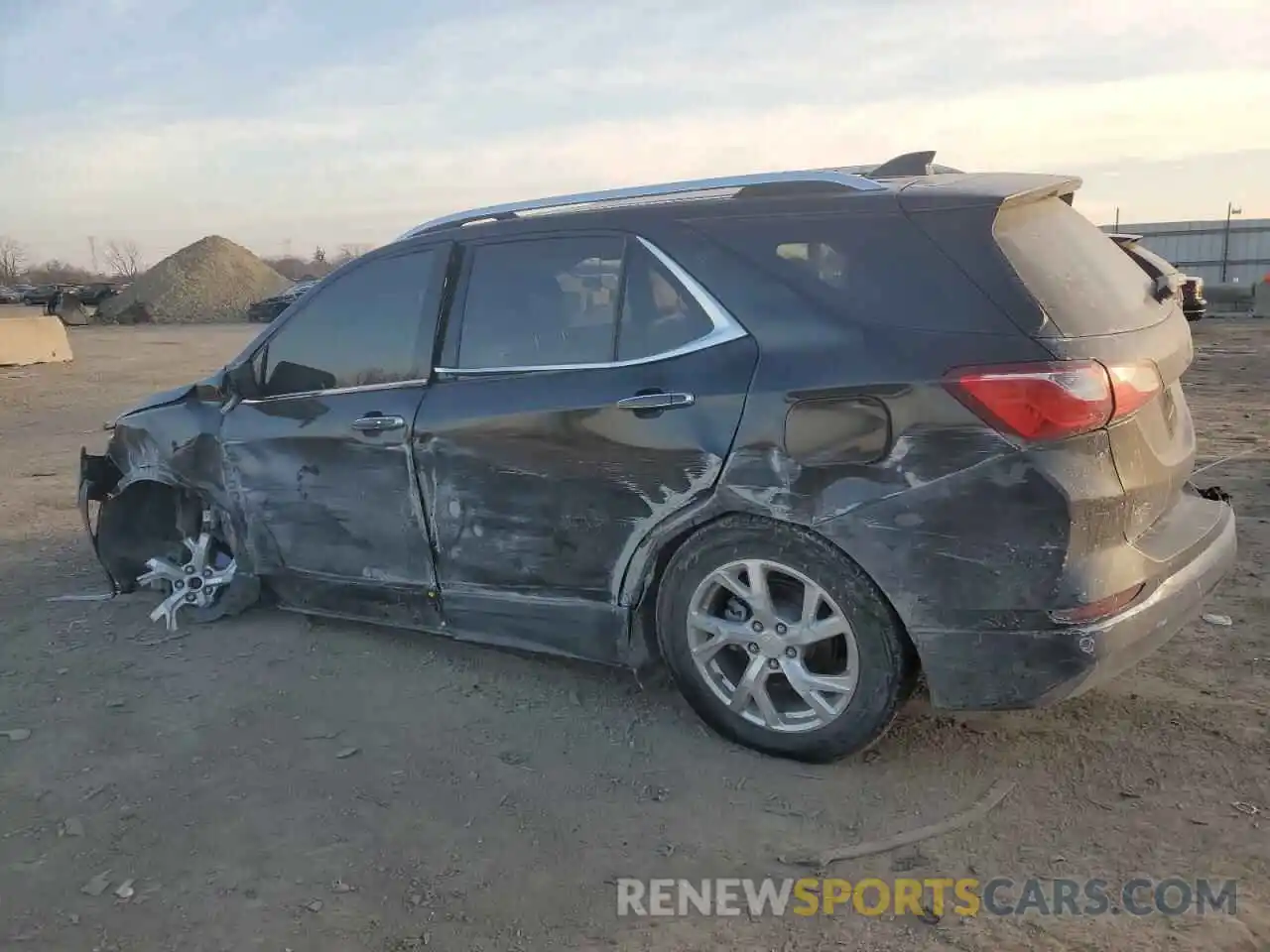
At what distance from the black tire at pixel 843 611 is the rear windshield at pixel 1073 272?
3.17 feet

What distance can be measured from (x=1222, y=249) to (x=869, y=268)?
30583 millimetres

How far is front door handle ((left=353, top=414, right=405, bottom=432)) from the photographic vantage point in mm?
4035

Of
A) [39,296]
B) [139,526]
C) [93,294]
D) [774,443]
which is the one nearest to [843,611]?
[774,443]

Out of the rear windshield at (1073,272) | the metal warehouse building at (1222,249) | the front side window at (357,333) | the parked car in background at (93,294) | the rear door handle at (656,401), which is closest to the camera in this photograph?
the rear windshield at (1073,272)

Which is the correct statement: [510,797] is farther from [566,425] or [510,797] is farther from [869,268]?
[869,268]

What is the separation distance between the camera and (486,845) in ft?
9.98

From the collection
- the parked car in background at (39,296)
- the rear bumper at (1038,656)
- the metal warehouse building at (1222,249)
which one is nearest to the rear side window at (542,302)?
the rear bumper at (1038,656)

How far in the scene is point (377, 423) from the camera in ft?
A: 13.4

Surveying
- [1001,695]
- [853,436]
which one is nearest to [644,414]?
[853,436]

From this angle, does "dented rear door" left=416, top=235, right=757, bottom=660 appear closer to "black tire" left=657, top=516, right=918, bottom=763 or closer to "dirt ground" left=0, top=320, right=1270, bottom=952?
"black tire" left=657, top=516, right=918, bottom=763

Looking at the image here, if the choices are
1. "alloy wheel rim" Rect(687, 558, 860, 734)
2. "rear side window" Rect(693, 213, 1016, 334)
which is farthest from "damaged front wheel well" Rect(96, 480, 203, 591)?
"rear side window" Rect(693, 213, 1016, 334)

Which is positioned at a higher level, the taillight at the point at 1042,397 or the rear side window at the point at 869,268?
the rear side window at the point at 869,268

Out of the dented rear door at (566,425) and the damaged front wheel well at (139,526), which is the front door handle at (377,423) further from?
the damaged front wheel well at (139,526)

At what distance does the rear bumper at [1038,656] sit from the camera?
116 inches
